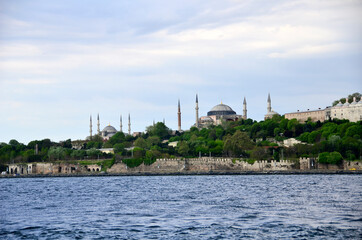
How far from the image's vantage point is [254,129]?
438 ft

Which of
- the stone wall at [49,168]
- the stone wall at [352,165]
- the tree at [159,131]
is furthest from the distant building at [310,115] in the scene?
the stone wall at [49,168]

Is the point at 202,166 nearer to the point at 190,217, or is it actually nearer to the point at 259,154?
the point at 259,154

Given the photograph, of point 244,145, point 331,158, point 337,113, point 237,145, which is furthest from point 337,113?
point 331,158

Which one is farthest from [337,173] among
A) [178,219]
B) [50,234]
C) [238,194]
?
[50,234]

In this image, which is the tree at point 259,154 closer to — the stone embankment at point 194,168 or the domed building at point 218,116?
the stone embankment at point 194,168

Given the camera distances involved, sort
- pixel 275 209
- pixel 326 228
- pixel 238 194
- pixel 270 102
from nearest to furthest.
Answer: pixel 326 228 → pixel 275 209 → pixel 238 194 → pixel 270 102

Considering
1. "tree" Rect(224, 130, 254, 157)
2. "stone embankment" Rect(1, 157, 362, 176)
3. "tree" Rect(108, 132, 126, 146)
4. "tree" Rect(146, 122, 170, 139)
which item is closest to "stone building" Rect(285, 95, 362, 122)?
"tree" Rect(224, 130, 254, 157)

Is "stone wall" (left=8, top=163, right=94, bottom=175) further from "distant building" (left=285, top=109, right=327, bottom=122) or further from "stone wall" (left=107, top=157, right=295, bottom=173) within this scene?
"distant building" (left=285, top=109, right=327, bottom=122)

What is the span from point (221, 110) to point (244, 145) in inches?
2806

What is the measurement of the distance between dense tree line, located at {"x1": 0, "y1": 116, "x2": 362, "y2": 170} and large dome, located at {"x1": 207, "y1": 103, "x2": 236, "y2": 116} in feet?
71.5

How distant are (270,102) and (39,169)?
7730 cm

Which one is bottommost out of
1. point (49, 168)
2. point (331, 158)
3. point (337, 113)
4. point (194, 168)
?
point (194, 168)

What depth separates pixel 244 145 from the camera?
4385 inches

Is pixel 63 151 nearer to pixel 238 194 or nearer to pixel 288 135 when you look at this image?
pixel 288 135
